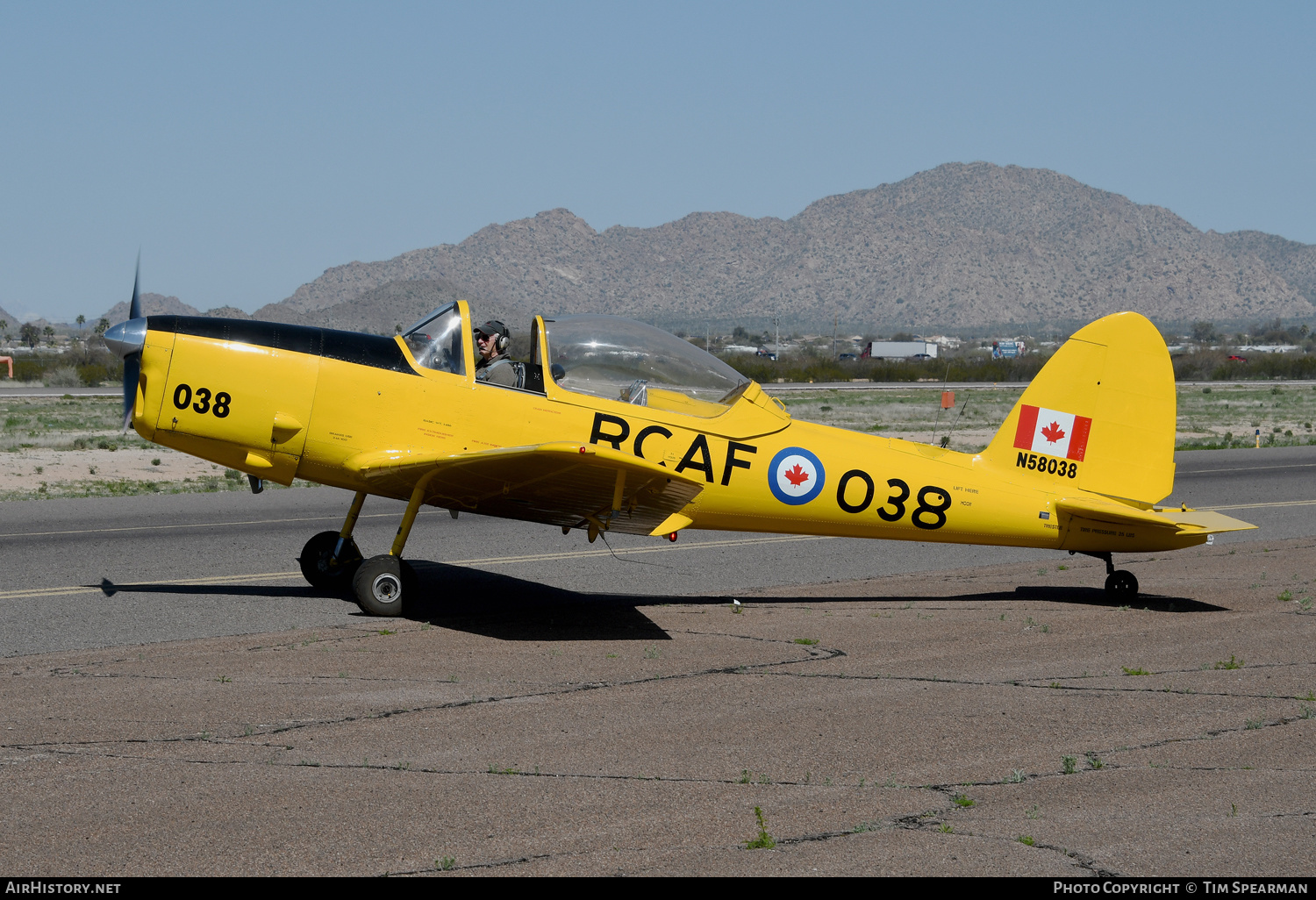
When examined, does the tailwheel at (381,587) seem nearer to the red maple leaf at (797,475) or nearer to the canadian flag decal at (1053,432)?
the red maple leaf at (797,475)

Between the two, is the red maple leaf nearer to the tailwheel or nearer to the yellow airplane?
the yellow airplane

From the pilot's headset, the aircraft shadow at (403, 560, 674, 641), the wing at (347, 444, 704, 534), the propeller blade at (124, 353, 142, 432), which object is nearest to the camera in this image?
the wing at (347, 444, 704, 534)

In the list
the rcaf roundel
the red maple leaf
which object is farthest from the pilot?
the red maple leaf

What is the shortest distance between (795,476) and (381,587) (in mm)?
3605

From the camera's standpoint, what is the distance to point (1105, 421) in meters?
10.6

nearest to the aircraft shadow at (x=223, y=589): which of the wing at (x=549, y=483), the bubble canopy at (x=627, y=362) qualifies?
the wing at (x=549, y=483)

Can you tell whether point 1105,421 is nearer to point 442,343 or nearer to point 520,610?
point 520,610

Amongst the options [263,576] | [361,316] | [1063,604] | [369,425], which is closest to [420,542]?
[263,576]

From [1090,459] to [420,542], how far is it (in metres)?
7.52

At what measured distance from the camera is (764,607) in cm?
1041

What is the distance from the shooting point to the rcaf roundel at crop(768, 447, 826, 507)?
394 inches

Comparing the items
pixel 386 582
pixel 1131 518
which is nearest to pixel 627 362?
pixel 386 582

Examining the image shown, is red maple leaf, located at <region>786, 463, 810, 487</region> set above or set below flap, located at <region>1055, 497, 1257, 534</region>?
above

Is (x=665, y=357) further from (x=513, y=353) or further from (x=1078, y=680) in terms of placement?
(x=1078, y=680)
